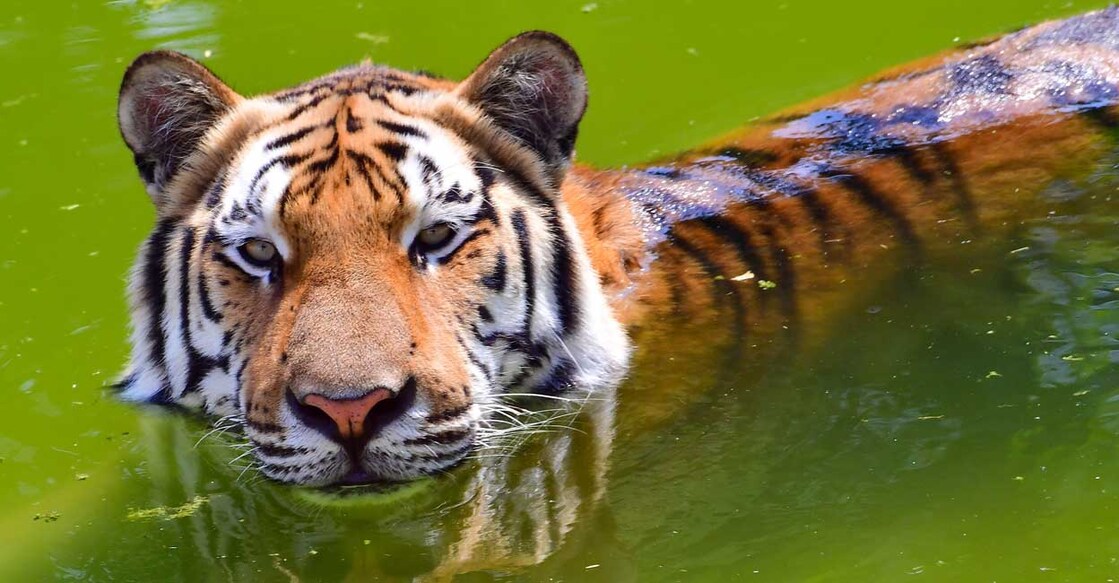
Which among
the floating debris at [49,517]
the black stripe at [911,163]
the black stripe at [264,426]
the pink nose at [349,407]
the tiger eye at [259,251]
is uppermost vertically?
the tiger eye at [259,251]

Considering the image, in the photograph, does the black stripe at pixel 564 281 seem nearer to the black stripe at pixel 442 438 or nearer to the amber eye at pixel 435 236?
the amber eye at pixel 435 236

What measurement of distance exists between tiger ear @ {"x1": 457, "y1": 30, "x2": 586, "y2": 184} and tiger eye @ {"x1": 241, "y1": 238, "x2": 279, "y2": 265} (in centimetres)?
66

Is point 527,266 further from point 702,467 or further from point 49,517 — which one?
point 49,517

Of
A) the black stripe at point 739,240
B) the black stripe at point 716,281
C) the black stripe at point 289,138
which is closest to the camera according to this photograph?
the black stripe at point 289,138

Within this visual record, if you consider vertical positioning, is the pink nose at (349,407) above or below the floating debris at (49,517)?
above

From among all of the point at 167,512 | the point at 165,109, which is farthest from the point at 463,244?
the point at 167,512

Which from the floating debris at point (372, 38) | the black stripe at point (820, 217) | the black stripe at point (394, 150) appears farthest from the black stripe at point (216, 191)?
the floating debris at point (372, 38)

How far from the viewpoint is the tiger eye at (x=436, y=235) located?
3.29 meters

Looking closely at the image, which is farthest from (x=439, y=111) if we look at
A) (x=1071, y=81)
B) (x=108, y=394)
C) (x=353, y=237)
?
(x=1071, y=81)

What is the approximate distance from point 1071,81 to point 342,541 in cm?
263

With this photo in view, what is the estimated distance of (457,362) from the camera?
320 cm

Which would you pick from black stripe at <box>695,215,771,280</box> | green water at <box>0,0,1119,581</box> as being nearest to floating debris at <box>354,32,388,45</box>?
green water at <box>0,0,1119,581</box>

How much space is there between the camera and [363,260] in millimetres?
3150

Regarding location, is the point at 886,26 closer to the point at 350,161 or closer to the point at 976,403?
the point at 976,403
